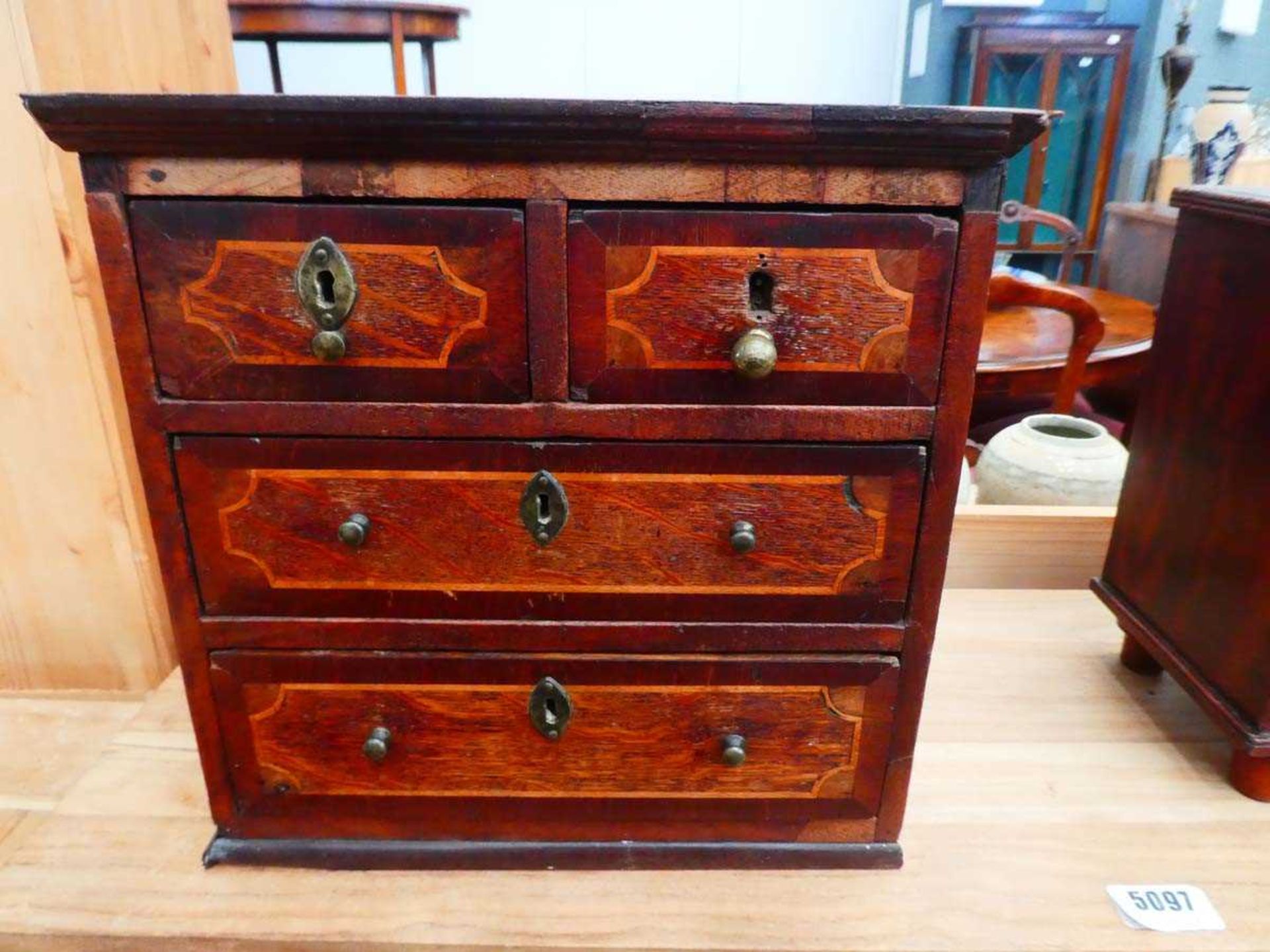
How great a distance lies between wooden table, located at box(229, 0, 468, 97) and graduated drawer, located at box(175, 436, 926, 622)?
5.25 feet

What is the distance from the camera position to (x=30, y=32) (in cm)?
89

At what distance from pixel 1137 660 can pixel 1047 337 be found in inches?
43.2

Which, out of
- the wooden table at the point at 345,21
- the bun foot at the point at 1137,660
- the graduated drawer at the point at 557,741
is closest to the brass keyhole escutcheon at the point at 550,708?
the graduated drawer at the point at 557,741

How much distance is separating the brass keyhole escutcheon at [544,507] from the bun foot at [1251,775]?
0.74 metres

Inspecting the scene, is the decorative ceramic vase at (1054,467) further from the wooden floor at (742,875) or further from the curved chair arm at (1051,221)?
the curved chair arm at (1051,221)

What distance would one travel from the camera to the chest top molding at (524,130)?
598mm

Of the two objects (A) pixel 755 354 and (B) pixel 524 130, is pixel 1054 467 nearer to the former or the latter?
(A) pixel 755 354

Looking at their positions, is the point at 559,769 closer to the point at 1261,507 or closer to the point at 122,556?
the point at 122,556

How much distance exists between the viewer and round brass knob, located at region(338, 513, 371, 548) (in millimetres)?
711

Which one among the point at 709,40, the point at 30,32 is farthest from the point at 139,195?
the point at 709,40

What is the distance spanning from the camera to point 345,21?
212cm

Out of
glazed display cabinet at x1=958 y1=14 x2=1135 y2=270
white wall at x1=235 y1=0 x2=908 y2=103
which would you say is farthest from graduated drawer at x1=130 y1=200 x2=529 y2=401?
glazed display cabinet at x1=958 y1=14 x2=1135 y2=270

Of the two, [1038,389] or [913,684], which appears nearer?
[913,684]

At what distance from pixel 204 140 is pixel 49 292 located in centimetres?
47
